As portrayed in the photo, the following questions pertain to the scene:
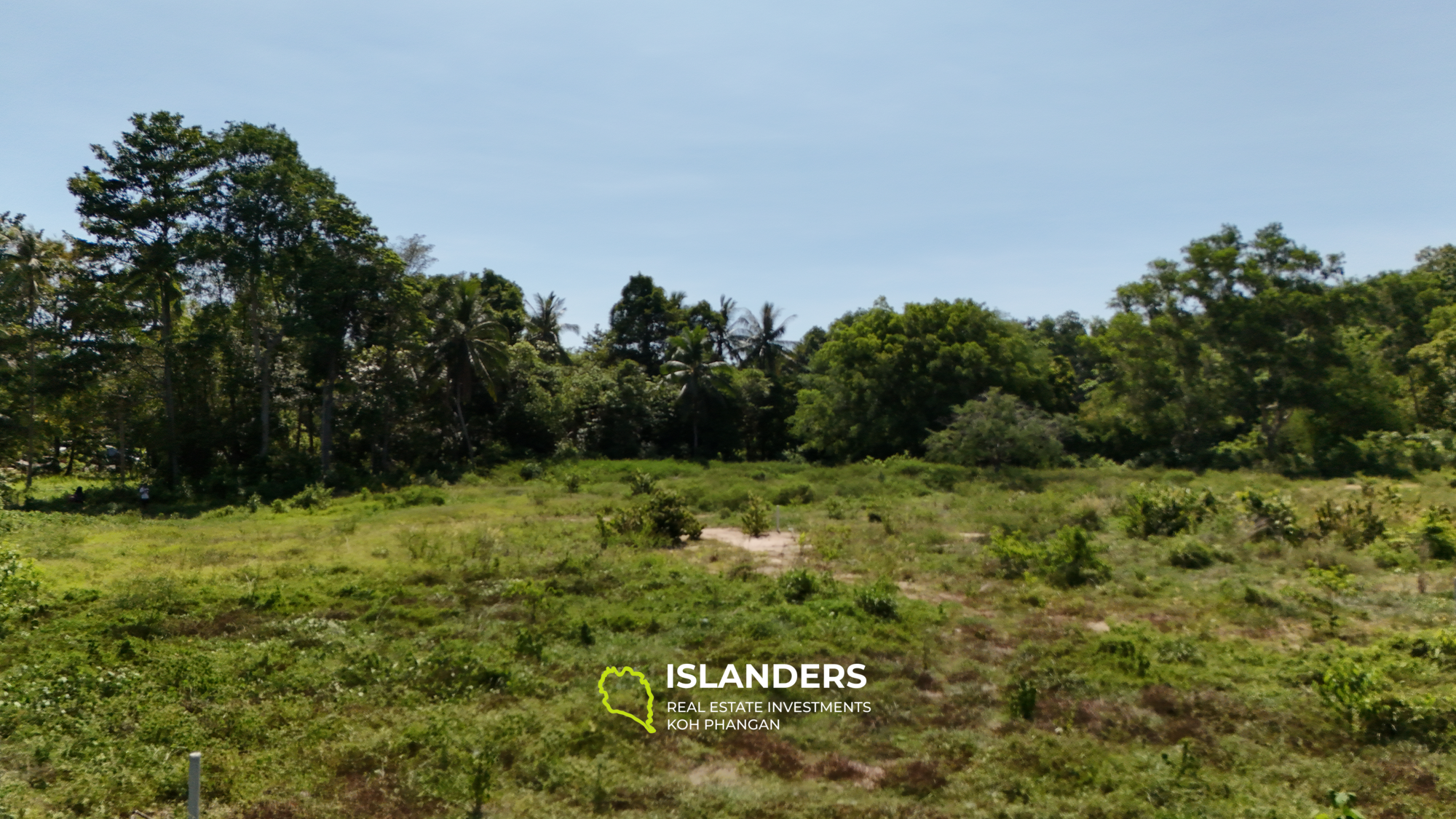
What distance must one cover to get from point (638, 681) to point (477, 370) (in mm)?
29366

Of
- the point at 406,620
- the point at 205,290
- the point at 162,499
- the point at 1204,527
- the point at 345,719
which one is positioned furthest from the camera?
the point at 205,290

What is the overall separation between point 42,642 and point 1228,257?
130 ft

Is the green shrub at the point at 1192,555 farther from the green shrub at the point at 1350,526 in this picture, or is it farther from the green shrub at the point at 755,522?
the green shrub at the point at 755,522

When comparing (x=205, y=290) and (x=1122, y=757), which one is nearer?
(x=1122, y=757)

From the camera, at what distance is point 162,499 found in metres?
28.5

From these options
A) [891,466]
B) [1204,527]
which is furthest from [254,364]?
[1204,527]

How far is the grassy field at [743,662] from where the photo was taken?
7.21m

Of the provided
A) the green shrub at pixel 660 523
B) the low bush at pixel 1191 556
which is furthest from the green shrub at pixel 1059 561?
the green shrub at pixel 660 523

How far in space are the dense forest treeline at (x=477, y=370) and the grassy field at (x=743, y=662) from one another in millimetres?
13613

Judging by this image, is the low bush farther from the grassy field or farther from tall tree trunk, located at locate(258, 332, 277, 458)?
tall tree trunk, located at locate(258, 332, 277, 458)

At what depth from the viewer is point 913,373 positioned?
126ft

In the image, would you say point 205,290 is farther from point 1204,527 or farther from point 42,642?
point 1204,527

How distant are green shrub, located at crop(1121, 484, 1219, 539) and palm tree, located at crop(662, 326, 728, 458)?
25.8 meters

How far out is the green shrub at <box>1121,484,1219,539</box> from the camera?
63.7 ft
